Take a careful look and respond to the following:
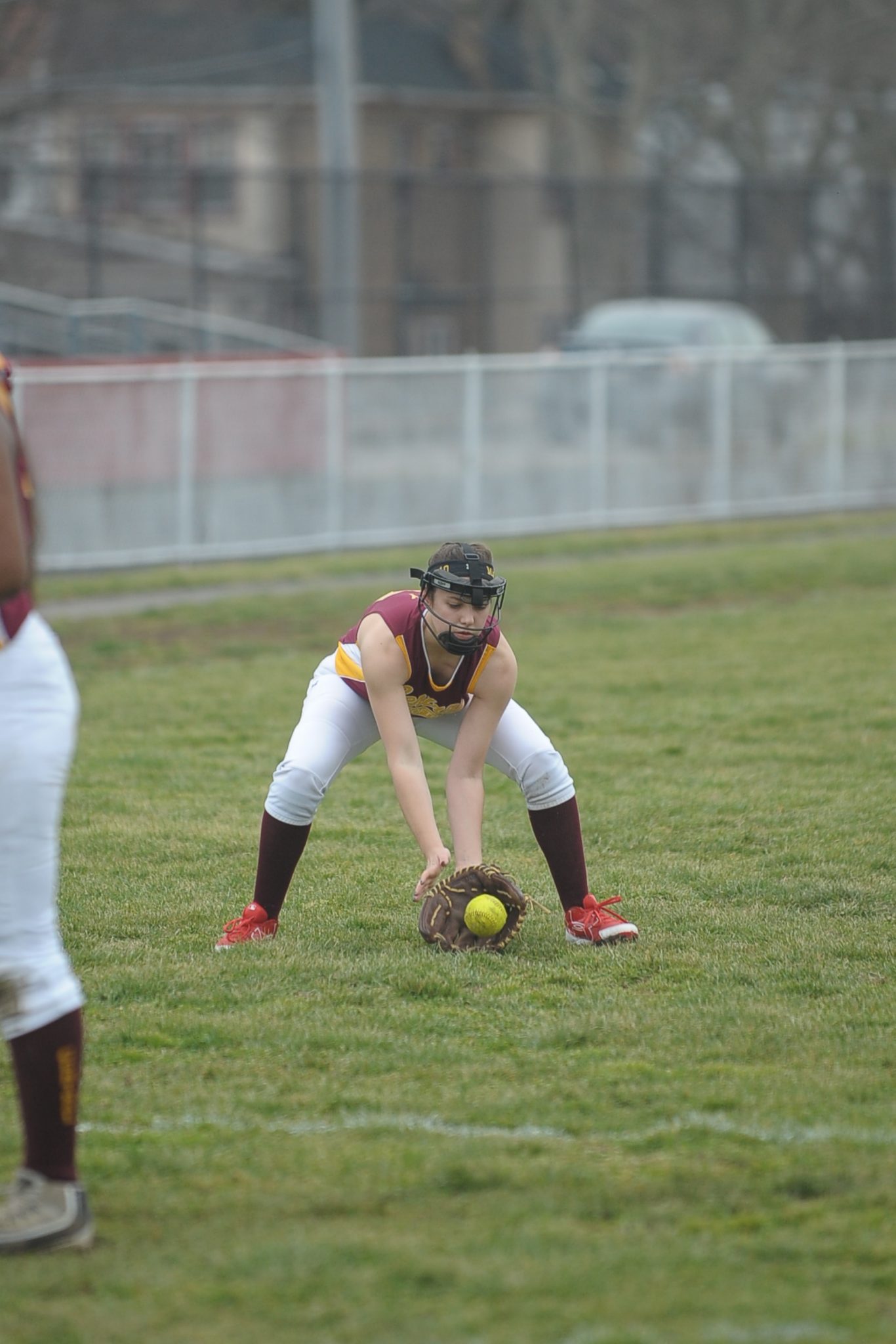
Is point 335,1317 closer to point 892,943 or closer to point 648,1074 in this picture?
point 648,1074

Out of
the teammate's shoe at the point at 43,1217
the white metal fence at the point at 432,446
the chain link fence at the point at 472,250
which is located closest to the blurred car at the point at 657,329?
the chain link fence at the point at 472,250

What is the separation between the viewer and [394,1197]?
355 cm

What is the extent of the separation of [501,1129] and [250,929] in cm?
176

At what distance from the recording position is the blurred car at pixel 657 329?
70.7 ft

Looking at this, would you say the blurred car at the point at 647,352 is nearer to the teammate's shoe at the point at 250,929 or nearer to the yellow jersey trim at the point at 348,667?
the yellow jersey trim at the point at 348,667

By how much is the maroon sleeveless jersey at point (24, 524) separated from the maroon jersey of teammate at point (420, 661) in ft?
6.40

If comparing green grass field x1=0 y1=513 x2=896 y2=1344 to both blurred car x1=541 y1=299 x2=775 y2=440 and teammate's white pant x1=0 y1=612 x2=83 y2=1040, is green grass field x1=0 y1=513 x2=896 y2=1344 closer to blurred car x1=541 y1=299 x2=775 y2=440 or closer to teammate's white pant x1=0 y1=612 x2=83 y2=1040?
teammate's white pant x1=0 y1=612 x2=83 y2=1040

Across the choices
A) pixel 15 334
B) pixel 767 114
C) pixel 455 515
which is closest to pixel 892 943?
pixel 455 515

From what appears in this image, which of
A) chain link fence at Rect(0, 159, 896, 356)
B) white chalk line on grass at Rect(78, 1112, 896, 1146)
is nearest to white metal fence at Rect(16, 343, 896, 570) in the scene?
chain link fence at Rect(0, 159, 896, 356)

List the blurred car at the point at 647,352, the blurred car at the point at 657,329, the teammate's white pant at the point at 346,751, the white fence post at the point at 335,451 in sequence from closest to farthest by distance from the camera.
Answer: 1. the teammate's white pant at the point at 346,751
2. the white fence post at the point at 335,451
3. the blurred car at the point at 647,352
4. the blurred car at the point at 657,329

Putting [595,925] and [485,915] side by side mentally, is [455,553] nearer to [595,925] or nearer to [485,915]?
[485,915]

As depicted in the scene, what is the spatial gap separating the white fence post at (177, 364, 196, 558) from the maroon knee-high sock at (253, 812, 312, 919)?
10.6 m

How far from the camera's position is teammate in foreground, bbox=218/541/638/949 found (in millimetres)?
5090

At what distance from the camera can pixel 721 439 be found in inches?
757
